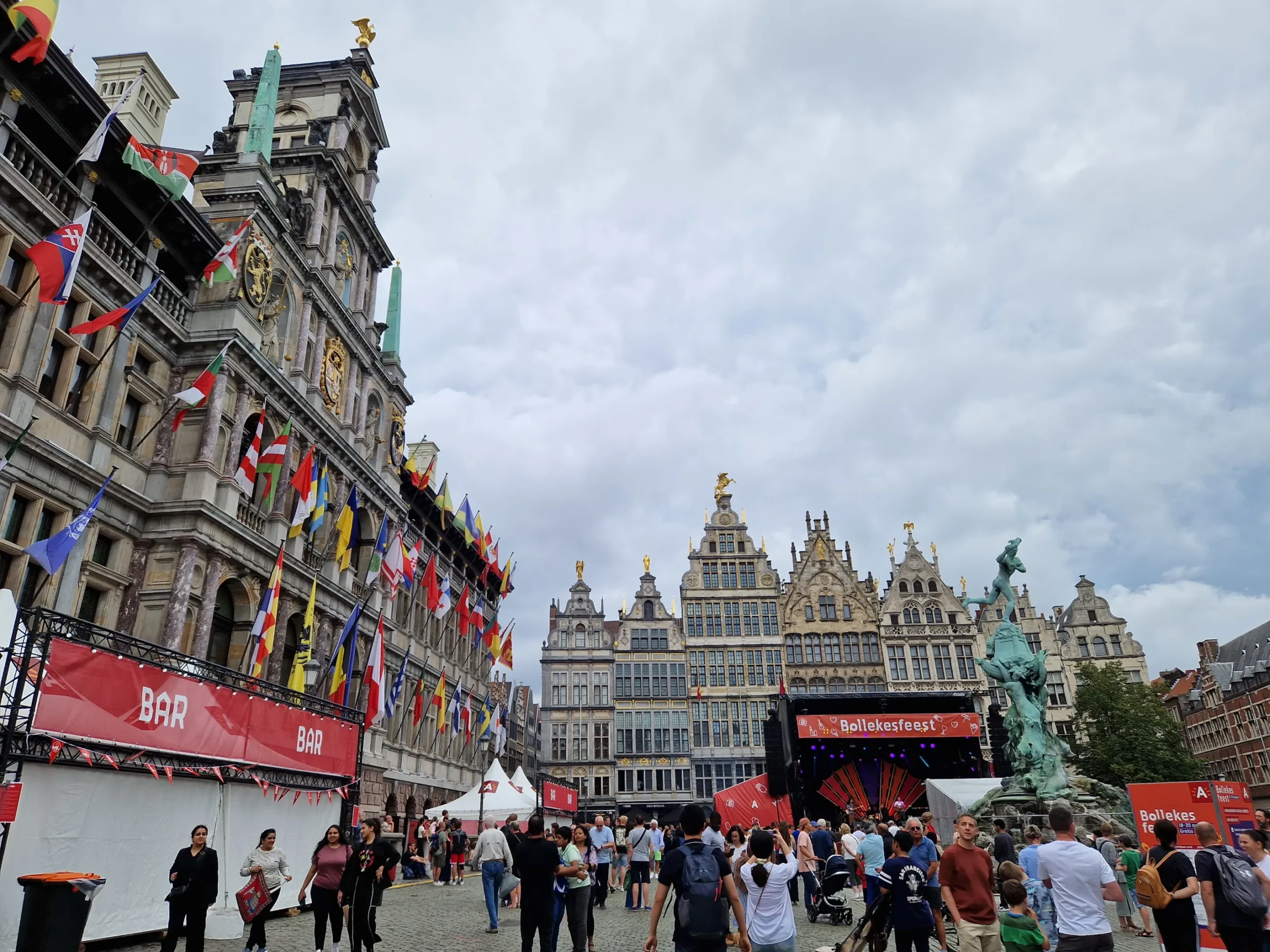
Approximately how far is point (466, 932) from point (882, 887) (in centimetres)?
695

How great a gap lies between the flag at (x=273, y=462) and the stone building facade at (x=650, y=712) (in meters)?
35.0

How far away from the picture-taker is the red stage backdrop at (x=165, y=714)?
996 centimetres

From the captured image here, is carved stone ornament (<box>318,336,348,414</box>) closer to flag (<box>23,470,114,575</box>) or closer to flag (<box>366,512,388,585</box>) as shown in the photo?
flag (<box>366,512,388,585</box>)

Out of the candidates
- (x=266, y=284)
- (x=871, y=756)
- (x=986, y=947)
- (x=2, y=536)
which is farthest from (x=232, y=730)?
(x=871, y=756)

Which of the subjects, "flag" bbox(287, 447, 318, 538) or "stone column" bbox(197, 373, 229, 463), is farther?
"flag" bbox(287, 447, 318, 538)

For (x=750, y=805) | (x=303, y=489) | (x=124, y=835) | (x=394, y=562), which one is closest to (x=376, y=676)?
(x=394, y=562)

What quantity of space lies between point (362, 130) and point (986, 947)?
35314 millimetres

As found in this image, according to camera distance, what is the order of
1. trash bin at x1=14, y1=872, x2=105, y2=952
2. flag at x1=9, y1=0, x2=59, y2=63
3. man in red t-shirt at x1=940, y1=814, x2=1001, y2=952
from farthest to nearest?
flag at x1=9, y1=0, x2=59, y2=63 → trash bin at x1=14, y1=872, x2=105, y2=952 → man in red t-shirt at x1=940, y1=814, x2=1001, y2=952

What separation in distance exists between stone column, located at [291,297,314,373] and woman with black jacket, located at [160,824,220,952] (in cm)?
1914

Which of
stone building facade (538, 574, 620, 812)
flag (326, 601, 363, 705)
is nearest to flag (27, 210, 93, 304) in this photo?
flag (326, 601, 363, 705)

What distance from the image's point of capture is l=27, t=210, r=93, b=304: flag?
14.3 m

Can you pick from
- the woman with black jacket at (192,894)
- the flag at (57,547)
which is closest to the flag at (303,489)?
the flag at (57,547)

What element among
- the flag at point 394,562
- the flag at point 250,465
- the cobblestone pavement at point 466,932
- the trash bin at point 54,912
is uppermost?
the flag at point 250,465

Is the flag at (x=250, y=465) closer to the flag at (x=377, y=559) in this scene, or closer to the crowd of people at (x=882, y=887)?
the flag at (x=377, y=559)
